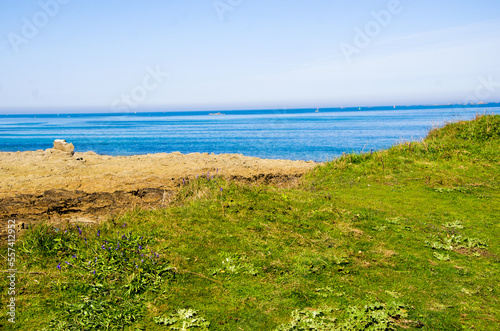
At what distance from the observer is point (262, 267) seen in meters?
6.17

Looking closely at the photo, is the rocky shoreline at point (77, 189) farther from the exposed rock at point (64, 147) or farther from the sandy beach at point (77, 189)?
the exposed rock at point (64, 147)

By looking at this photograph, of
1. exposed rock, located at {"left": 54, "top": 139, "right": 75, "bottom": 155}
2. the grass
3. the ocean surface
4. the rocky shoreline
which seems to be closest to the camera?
the grass

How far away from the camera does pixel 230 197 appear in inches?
345

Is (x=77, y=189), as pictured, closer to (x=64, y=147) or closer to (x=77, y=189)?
(x=77, y=189)

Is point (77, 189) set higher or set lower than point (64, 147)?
lower

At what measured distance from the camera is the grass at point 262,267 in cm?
490

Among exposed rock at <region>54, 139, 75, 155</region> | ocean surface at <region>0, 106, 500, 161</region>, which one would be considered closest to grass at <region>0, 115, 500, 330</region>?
ocean surface at <region>0, 106, 500, 161</region>

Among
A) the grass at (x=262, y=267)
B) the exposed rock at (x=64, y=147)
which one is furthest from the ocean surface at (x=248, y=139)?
the exposed rock at (x=64, y=147)

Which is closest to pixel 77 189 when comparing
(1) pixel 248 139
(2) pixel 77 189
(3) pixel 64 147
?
(2) pixel 77 189

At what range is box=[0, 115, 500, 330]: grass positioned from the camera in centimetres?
490

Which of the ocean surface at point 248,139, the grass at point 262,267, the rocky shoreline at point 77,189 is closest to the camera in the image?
the grass at point 262,267

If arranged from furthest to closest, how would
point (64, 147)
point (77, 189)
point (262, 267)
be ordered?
point (64, 147), point (77, 189), point (262, 267)

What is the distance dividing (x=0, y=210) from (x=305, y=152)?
3277 centimetres

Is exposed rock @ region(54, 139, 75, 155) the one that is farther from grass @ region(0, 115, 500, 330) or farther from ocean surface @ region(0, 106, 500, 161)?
grass @ region(0, 115, 500, 330)
